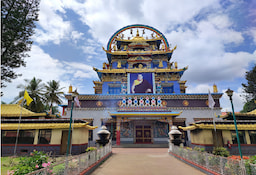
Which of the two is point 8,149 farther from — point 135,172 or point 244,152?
point 244,152

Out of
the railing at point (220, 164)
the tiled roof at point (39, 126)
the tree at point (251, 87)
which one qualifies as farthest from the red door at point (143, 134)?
the tree at point (251, 87)

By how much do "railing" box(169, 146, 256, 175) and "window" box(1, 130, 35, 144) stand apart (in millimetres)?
14379

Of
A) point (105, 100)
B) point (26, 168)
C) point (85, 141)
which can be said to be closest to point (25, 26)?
point (26, 168)

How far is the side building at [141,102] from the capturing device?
2220cm

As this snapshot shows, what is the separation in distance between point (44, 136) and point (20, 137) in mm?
2422

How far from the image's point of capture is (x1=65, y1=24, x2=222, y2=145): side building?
2220 centimetres

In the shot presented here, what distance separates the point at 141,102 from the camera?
79.4 ft

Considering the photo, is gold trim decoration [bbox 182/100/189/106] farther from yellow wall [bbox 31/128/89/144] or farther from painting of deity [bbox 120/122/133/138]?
yellow wall [bbox 31/128/89/144]

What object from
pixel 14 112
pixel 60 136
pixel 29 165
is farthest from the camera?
pixel 14 112

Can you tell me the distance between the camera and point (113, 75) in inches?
1212

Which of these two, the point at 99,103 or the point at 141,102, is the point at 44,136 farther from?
the point at 141,102

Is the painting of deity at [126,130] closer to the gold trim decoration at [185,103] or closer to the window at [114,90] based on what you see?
the window at [114,90]

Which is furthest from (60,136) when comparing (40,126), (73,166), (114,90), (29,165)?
(114,90)

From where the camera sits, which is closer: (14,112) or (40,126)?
(40,126)
